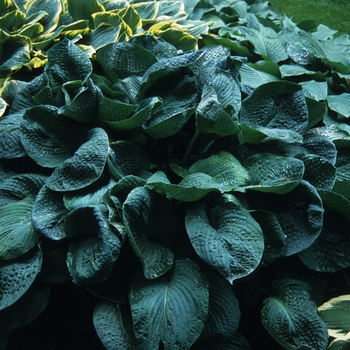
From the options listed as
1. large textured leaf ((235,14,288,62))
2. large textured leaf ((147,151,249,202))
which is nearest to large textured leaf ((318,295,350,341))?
large textured leaf ((147,151,249,202))

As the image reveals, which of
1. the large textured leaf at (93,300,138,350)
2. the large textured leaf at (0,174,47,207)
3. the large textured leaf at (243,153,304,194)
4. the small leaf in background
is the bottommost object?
the large textured leaf at (93,300,138,350)

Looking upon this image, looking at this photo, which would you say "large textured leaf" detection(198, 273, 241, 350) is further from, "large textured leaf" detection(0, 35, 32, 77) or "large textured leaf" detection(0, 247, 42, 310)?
"large textured leaf" detection(0, 35, 32, 77)

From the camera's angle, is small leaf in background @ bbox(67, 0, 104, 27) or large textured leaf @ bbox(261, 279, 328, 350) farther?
small leaf in background @ bbox(67, 0, 104, 27)

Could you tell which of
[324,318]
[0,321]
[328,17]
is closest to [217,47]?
[324,318]

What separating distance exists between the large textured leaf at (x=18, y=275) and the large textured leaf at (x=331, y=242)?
87 cm

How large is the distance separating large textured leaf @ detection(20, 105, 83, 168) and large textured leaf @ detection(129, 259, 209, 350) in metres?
0.54

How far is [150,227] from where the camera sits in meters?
1.42

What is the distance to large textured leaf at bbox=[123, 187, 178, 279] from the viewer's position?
1.32 meters

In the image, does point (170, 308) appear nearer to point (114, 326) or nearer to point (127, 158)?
point (114, 326)

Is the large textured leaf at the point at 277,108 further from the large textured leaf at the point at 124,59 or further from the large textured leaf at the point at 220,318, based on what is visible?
the large textured leaf at the point at 220,318

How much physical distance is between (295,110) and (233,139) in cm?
26

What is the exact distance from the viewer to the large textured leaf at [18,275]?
1351mm

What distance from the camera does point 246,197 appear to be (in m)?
1.57

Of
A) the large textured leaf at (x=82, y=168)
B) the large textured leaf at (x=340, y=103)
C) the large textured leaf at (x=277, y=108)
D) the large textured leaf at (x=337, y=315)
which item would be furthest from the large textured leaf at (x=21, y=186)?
the large textured leaf at (x=340, y=103)
